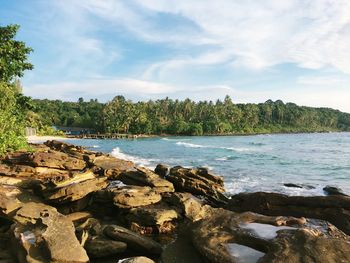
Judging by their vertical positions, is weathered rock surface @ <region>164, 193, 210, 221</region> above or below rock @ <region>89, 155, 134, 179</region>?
below

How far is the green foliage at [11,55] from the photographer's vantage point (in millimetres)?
27605

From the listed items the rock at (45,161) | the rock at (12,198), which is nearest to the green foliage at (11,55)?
the rock at (45,161)

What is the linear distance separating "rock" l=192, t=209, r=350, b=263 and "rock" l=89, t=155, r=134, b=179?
9.97m

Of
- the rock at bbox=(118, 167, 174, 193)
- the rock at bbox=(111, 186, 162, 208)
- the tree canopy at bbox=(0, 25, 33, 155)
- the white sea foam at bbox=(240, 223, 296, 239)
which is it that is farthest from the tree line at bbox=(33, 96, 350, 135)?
the white sea foam at bbox=(240, 223, 296, 239)

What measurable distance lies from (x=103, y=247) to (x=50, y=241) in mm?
1505

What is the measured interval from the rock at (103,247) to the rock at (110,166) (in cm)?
803

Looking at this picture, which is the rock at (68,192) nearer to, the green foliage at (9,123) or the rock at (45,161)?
the rock at (45,161)

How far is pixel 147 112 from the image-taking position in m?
150

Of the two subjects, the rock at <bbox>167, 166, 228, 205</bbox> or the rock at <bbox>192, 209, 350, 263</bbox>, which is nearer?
the rock at <bbox>192, 209, 350, 263</bbox>

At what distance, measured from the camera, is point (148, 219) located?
1230 cm

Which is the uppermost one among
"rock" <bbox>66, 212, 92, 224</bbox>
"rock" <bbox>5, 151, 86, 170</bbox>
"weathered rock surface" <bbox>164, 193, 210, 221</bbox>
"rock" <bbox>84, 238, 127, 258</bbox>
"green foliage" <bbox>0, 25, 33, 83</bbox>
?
"green foliage" <bbox>0, 25, 33, 83</bbox>

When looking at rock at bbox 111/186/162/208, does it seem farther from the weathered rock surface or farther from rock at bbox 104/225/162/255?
rock at bbox 104/225/162/255

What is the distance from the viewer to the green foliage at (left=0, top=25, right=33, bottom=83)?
2760 centimetres

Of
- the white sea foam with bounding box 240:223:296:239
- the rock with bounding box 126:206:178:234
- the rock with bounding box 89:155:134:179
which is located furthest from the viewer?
the rock with bounding box 89:155:134:179
